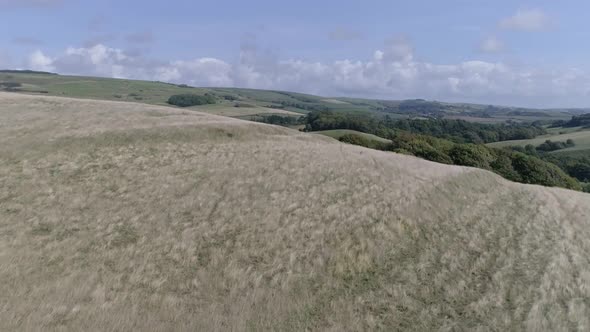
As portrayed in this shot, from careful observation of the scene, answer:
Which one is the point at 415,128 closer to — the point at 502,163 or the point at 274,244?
the point at 502,163

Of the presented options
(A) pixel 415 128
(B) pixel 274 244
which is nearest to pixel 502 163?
(B) pixel 274 244

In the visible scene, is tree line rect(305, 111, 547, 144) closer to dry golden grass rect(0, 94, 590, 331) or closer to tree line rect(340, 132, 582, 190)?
tree line rect(340, 132, 582, 190)

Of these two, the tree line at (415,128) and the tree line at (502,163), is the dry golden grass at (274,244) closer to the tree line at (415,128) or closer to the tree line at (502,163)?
the tree line at (502,163)

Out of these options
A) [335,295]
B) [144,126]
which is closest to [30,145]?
[144,126]

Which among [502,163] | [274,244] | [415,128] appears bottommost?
[415,128]

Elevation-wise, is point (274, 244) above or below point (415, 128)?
above

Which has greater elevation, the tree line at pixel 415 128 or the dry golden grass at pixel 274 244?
the dry golden grass at pixel 274 244

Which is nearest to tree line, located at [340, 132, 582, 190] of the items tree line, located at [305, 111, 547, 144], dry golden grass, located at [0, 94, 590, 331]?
dry golden grass, located at [0, 94, 590, 331]

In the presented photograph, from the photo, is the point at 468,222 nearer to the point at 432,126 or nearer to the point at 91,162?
the point at 91,162

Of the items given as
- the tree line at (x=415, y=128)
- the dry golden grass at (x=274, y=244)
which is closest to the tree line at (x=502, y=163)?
the dry golden grass at (x=274, y=244)
